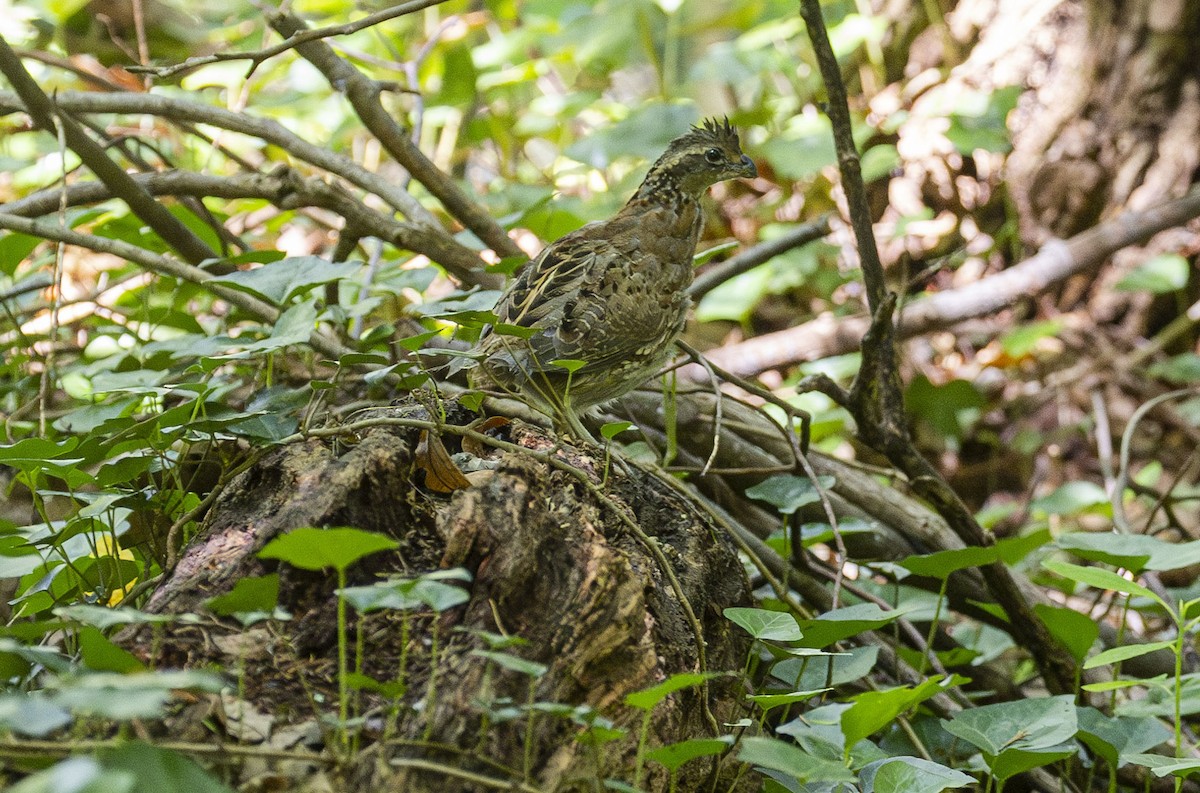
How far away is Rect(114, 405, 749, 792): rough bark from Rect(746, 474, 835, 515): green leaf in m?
0.62

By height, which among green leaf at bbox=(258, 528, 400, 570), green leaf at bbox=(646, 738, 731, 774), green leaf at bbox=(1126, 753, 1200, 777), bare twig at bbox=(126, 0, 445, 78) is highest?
bare twig at bbox=(126, 0, 445, 78)

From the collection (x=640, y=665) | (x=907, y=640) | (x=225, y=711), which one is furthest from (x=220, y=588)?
(x=907, y=640)

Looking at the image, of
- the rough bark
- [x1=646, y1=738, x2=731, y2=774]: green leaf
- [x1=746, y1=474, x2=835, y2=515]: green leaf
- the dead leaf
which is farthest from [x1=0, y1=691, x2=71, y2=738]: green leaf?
[x1=746, y1=474, x2=835, y2=515]: green leaf

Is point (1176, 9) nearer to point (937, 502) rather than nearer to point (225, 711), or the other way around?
point (937, 502)

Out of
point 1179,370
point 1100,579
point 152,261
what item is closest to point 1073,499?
point 1179,370

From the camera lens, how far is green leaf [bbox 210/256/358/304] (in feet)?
8.51

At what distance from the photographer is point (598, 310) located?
2898 mm

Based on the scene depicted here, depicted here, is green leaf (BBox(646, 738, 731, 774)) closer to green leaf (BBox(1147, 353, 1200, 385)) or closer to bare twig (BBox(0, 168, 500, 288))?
bare twig (BBox(0, 168, 500, 288))

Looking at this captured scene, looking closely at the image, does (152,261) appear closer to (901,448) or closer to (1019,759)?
(901,448)

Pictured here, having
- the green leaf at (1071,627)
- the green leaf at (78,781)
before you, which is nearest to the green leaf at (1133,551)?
the green leaf at (1071,627)

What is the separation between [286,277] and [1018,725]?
200 cm

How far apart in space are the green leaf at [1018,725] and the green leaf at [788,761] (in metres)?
0.62

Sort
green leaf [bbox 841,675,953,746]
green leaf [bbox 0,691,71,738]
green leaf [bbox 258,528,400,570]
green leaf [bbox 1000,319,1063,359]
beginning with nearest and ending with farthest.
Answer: green leaf [bbox 0,691,71,738]
green leaf [bbox 258,528,400,570]
green leaf [bbox 841,675,953,746]
green leaf [bbox 1000,319,1063,359]

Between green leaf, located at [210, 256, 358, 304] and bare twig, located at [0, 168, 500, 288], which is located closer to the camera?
green leaf, located at [210, 256, 358, 304]
